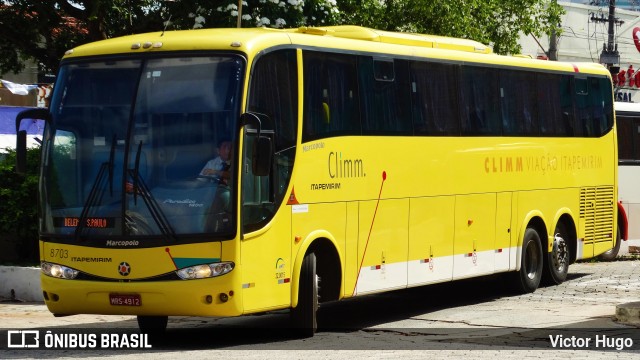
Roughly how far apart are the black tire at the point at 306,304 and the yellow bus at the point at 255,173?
0.02 m

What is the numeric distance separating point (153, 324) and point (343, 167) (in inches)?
108

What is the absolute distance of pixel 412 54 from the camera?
1662cm

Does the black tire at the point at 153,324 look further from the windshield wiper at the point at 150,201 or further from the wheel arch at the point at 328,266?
the windshield wiper at the point at 150,201

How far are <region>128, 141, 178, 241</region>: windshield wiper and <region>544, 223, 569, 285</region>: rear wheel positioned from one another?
9.15 metres

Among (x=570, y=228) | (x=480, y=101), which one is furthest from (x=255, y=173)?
(x=570, y=228)

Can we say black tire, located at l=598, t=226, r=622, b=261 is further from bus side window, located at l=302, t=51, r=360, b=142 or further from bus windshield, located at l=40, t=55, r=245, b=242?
bus windshield, located at l=40, t=55, r=245, b=242

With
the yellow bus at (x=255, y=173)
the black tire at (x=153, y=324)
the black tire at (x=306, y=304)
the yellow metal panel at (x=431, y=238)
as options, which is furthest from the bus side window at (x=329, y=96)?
the black tire at (x=153, y=324)

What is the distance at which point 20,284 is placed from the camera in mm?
18391

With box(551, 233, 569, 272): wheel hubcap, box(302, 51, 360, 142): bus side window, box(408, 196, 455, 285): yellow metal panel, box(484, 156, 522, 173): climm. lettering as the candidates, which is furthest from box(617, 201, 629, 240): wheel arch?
box(302, 51, 360, 142): bus side window

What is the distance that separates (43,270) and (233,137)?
246cm

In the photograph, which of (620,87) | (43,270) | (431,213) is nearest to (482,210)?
(431,213)

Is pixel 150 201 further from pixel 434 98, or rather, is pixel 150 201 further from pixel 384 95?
pixel 434 98

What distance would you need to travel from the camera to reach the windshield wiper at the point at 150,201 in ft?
41.2

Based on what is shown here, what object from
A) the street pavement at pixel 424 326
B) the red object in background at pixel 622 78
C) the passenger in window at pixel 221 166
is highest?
the red object in background at pixel 622 78
